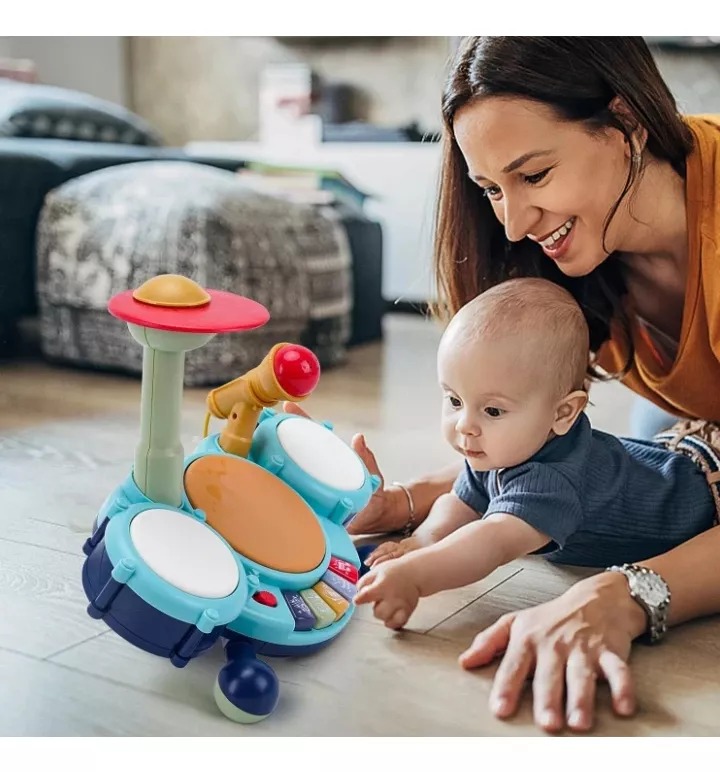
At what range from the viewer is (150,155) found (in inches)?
91.6

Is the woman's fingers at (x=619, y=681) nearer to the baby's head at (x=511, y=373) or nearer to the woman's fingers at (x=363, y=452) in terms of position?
the baby's head at (x=511, y=373)

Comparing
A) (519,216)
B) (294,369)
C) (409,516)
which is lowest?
(409,516)

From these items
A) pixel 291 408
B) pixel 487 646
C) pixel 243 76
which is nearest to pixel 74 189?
pixel 291 408

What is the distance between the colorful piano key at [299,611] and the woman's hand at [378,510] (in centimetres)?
24

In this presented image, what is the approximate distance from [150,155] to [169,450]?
1711 millimetres

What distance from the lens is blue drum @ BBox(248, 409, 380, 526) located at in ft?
2.92

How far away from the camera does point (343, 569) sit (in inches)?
33.7

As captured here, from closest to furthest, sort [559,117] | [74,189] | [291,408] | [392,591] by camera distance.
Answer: [392,591] → [559,117] → [291,408] → [74,189]

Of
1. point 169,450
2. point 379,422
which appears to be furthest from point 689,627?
point 379,422

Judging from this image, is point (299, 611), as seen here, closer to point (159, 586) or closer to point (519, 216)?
point (159, 586)

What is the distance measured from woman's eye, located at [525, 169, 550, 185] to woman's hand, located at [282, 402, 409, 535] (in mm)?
298

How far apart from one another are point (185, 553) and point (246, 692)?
0.34ft

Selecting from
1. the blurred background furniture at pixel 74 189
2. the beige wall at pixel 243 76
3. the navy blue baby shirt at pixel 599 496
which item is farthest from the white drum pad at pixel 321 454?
the beige wall at pixel 243 76
